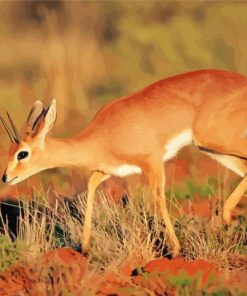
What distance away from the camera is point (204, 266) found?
6.53m

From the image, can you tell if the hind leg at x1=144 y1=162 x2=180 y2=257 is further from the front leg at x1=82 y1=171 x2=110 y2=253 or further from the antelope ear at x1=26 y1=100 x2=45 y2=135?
the antelope ear at x1=26 y1=100 x2=45 y2=135

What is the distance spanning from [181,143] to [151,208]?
2.52ft

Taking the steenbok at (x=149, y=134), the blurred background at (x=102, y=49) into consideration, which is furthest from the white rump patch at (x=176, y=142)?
the blurred background at (x=102, y=49)

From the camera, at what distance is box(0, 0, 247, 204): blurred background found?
14227 mm

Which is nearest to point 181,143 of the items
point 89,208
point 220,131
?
point 220,131

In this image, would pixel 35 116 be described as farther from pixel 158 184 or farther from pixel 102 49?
pixel 102 49

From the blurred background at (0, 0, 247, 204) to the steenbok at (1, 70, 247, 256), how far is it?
316 cm

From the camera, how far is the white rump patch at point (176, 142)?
7.56m

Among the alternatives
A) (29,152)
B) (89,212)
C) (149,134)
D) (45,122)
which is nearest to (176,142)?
(149,134)

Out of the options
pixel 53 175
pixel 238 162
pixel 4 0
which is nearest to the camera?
pixel 238 162

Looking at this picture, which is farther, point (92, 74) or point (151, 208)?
point (92, 74)

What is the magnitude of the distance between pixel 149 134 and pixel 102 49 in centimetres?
1092

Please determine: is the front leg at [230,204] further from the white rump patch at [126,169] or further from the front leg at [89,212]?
the front leg at [89,212]

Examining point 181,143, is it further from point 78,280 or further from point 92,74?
point 92,74
